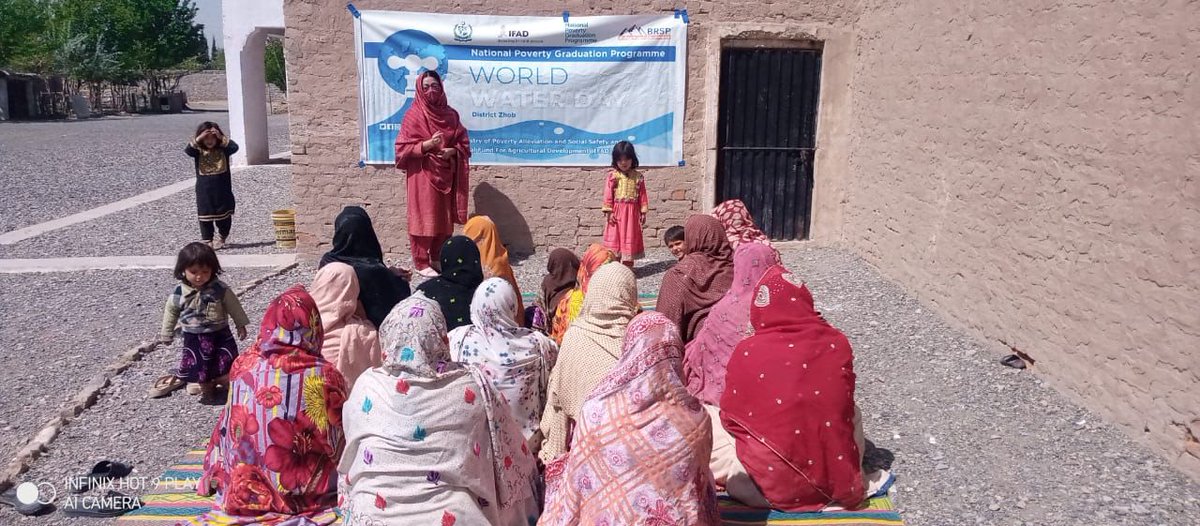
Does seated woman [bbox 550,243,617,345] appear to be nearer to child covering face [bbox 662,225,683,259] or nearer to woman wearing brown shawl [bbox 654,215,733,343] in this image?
woman wearing brown shawl [bbox 654,215,733,343]

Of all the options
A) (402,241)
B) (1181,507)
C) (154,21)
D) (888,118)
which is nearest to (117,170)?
(402,241)

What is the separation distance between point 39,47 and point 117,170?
2470 cm

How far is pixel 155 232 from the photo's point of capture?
9.59 metres

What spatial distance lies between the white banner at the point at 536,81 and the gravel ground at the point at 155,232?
251 cm

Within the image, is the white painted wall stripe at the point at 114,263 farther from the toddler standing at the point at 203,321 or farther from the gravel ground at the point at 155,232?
the toddler standing at the point at 203,321

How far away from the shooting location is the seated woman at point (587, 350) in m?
3.57

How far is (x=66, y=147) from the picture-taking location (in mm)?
18062

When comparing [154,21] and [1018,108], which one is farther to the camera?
[154,21]

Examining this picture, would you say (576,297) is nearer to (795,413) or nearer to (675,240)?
(795,413)

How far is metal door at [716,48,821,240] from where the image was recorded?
7.83 meters

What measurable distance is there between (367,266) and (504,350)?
124 centimetres

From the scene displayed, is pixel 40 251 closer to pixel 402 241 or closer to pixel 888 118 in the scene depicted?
pixel 402 241

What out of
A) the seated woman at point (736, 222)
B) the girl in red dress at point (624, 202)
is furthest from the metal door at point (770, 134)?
the seated woman at point (736, 222)

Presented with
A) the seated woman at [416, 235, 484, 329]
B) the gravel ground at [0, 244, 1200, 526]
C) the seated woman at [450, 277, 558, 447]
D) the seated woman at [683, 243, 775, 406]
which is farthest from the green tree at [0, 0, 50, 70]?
the seated woman at [683, 243, 775, 406]
